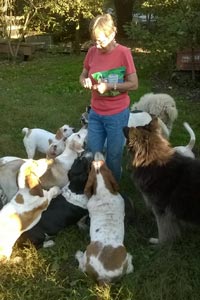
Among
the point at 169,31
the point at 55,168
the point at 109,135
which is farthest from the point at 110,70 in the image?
the point at 169,31

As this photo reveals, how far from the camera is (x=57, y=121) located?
8.18 meters

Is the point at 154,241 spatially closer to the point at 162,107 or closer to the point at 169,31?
the point at 162,107

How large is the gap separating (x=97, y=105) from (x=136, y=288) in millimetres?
1964

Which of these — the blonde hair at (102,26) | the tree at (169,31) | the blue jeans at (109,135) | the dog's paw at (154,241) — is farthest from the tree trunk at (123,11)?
the dog's paw at (154,241)

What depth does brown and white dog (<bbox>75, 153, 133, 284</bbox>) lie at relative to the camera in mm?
3650

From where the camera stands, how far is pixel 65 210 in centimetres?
456

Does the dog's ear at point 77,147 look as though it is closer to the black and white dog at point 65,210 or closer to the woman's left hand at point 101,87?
the black and white dog at point 65,210

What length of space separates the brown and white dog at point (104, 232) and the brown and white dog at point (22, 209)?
0.50 m

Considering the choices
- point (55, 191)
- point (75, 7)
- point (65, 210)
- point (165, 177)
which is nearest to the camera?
point (165, 177)

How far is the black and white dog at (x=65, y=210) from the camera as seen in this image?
440 centimetres

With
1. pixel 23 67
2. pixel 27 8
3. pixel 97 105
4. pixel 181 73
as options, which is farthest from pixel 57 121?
pixel 27 8

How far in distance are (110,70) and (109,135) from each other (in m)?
0.75

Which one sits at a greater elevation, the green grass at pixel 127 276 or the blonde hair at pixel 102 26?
the blonde hair at pixel 102 26

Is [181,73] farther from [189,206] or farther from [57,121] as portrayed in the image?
[189,206]
